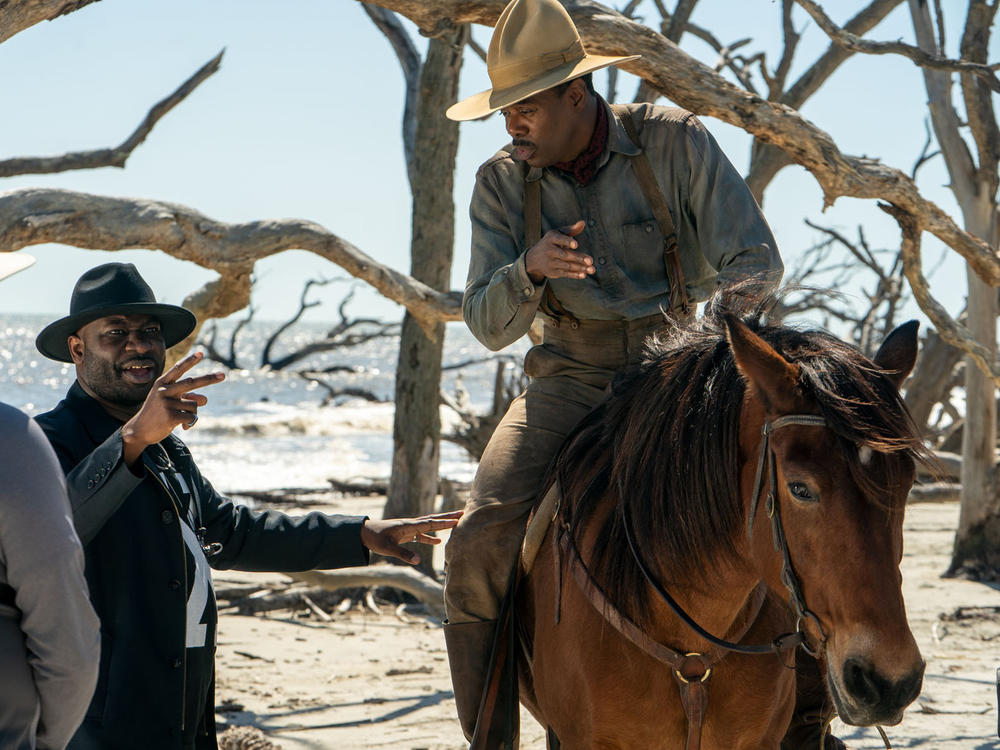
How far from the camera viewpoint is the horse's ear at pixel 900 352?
2.62 metres

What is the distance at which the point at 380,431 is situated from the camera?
30906mm

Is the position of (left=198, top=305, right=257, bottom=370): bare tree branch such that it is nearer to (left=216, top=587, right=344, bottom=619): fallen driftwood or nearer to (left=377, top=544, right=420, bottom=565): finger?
(left=216, top=587, right=344, bottom=619): fallen driftwood

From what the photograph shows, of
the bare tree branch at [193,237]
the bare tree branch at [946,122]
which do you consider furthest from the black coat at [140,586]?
the bare tree branch at [946,122]

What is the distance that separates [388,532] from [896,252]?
476 inches

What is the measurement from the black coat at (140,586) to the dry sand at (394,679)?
254cm

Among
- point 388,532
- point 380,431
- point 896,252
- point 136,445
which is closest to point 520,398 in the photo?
point 388,532

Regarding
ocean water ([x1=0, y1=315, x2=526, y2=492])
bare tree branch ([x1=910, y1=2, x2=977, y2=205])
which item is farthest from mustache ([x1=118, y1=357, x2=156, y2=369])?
ocean water ([x1=0, y1=315, x2=526, y2=492])

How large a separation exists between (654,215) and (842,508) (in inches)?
56.8

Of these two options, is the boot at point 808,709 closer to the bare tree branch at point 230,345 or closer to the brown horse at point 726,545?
the brown horse at point 726,545

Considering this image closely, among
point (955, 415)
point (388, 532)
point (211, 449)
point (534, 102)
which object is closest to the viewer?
point (534, 102)

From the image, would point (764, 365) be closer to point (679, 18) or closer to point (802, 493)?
point (802, 493)

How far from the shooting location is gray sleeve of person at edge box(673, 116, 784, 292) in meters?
3.32

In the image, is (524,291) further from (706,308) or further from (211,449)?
(211,449)

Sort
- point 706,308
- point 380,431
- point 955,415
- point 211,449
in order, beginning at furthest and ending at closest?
point 380,431 < point 211,449 < point 955,415 < point 706,308
